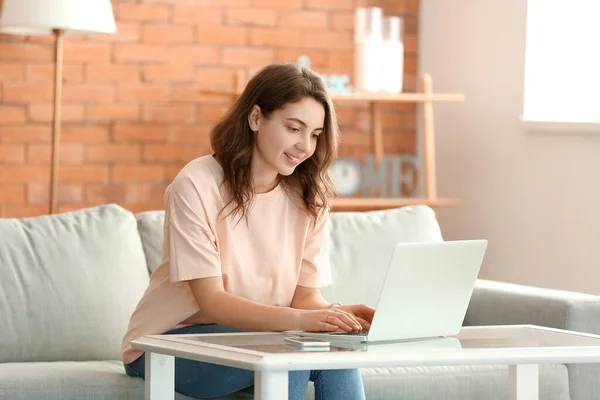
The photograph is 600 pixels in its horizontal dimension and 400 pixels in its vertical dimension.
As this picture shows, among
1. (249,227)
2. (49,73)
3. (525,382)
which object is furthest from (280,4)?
(525,382)

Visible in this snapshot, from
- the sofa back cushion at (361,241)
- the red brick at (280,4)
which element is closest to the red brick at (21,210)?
the red brick at (280,4)

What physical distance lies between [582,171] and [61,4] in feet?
6.63

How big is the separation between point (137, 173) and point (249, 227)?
237 centimetres

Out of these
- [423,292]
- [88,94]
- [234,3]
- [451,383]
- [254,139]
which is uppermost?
[234,3]

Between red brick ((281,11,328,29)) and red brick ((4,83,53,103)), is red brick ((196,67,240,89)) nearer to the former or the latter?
red brick ((281,11,328,29))

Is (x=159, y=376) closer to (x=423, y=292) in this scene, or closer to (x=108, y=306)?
(x=423, y=292)

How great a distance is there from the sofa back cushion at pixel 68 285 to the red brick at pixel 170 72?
1.70 metres

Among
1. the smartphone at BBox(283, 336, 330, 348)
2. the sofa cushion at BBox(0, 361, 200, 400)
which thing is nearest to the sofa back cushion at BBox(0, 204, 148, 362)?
the sofa cushion at BBox(0, 361, 200, 400)

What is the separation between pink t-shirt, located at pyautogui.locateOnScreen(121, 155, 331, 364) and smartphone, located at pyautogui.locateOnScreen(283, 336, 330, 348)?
15.4 inches

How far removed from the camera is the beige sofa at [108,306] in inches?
111

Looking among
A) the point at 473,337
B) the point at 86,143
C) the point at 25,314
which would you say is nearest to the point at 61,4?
the point at 86,143

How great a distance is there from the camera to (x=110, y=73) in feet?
15.5

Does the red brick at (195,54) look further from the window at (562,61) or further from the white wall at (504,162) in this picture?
the window at (562,61)

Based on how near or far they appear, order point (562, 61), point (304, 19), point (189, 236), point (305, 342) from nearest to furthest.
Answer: point (305, 342)
point (189, 236)
point (562, 61)
point (304, 19)
